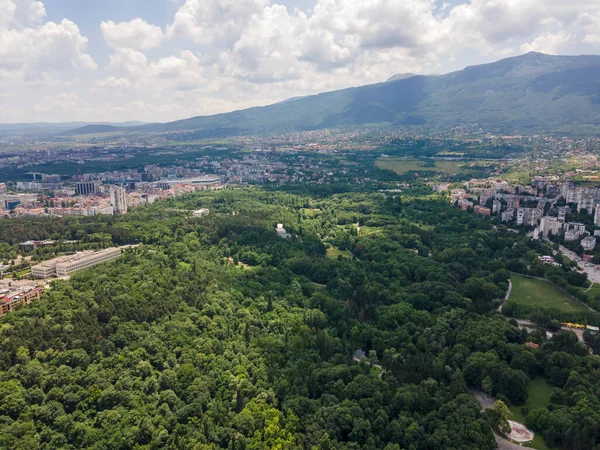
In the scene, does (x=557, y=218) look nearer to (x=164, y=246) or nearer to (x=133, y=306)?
(x=164, y=246)

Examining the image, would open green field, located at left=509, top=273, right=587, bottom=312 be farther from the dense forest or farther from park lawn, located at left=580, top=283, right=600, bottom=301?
the dense forest

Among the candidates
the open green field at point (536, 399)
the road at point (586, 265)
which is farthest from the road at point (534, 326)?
the road at point (586, 265)

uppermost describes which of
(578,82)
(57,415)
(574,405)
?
(578,82)

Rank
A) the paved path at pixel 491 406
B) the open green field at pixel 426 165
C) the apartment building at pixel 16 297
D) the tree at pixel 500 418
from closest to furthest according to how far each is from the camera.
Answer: the paved path at pixel 491 406 → the tree at pixel 500 418 → the apartment building at pixel 16 297 → the open green field at pixel 426 165

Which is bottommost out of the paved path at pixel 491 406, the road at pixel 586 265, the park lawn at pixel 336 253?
the paved path at pixel 491 406

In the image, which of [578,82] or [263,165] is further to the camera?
[578,82]

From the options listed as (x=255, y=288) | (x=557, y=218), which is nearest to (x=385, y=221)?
(x=557, y=218)

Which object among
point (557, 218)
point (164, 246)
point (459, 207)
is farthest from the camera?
point (459, 207)

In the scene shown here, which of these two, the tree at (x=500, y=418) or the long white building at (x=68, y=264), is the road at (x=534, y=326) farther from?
the long white building at (x=68, y=264)
